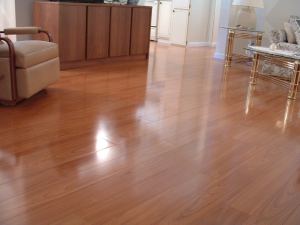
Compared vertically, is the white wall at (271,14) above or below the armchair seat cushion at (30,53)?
above

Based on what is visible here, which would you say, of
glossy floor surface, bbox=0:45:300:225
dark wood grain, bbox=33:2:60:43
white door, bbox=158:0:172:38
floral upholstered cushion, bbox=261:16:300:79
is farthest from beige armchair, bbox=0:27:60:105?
white door, bbox=158:0:172:38

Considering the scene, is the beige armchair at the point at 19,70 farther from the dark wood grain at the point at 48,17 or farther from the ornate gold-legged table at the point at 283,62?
the ornate gold-legged table at the point at 283,62

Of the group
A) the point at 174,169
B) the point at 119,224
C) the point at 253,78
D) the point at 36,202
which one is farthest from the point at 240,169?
the point at 253,78

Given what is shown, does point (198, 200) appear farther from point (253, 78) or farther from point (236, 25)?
point (236, 25)

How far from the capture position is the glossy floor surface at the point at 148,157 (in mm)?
1587

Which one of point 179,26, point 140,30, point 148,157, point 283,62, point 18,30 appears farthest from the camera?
point 179,26

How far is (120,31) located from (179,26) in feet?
9.83

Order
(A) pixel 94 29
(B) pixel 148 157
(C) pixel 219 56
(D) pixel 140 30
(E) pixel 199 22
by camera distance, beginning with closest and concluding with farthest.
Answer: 1. (B) pixel 148 157
2. (A) pixel 94 29
3. (D) pixel 140 30
4. (C) pixel 219 56
5. (E) pixel 199 22

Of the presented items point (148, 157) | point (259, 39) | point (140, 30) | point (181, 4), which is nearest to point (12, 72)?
point (148, 157)

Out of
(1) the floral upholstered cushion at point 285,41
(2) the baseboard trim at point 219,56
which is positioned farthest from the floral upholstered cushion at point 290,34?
(2) the baseboard trim at point 219,56

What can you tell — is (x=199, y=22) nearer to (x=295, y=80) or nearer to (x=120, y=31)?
(x=120, y=31)

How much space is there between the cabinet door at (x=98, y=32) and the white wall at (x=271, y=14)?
210cm

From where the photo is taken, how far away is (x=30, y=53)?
114 inches

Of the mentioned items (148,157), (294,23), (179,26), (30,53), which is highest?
(294,23)
